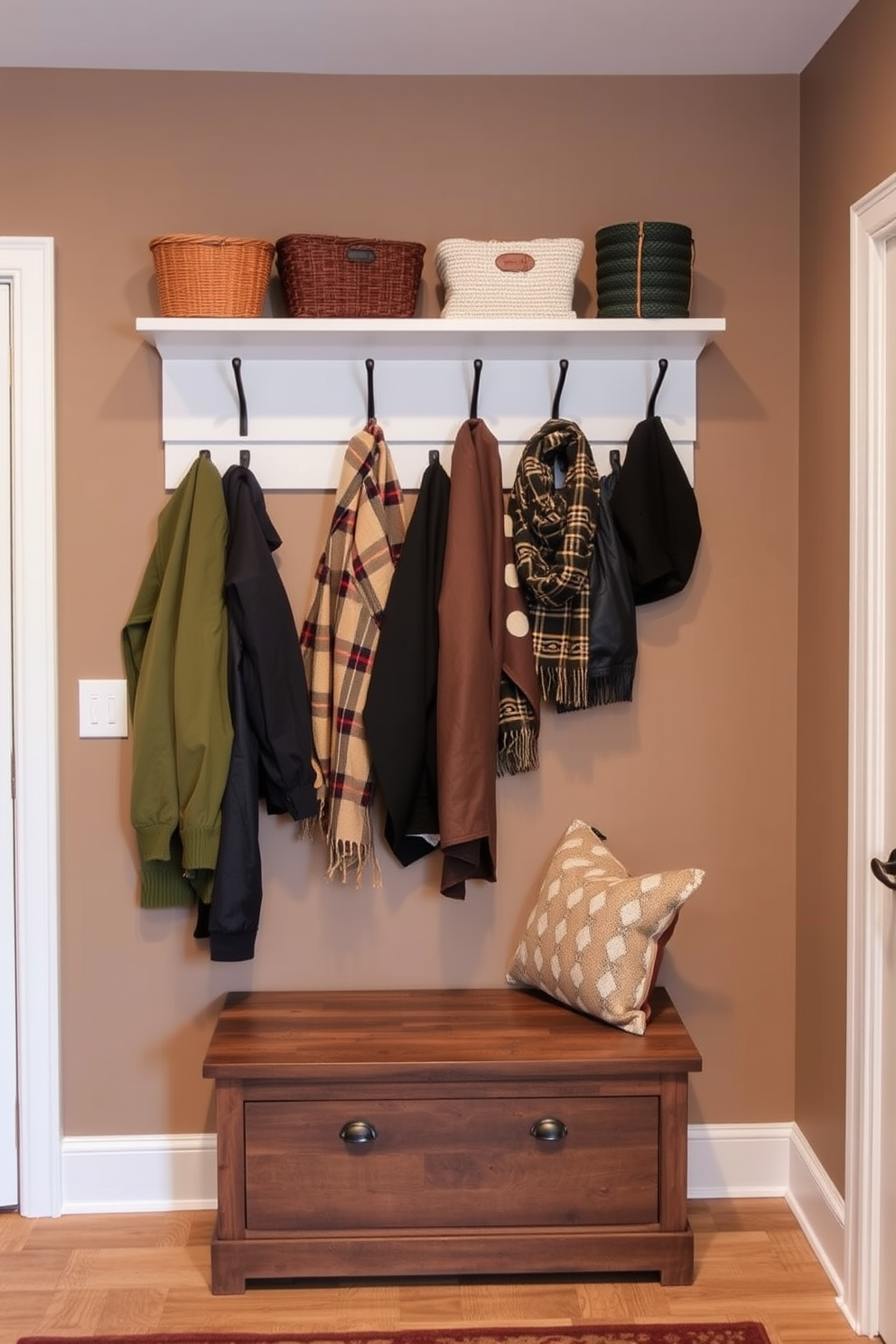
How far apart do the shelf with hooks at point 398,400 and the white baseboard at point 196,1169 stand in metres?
1.48

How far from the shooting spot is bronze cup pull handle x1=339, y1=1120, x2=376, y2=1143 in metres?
2.43

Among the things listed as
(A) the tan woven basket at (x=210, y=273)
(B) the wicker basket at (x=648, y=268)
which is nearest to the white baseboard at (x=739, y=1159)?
(B) the wicker basket at (x=648, y=268)

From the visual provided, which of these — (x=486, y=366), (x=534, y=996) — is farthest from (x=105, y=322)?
(x=534, y=996)

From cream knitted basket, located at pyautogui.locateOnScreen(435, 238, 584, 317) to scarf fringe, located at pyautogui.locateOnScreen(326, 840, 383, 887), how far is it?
45.2 inches

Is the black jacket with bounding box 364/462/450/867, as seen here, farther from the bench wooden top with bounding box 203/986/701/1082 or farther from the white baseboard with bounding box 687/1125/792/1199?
the white baseboard with bounding box 687/1125/792/1199

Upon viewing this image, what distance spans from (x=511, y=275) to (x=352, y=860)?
129 cm

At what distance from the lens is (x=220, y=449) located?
273cm

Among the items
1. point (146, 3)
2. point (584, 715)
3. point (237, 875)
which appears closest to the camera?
point (146, 3)

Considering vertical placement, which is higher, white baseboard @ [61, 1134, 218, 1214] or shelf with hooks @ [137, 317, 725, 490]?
shelf with hooks @ [137, 317, 725, 490]

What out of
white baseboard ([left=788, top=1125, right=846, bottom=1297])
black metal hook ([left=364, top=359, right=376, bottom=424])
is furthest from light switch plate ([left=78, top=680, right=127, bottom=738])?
white baseboard ([left=788, top=1125, right=846, bottom=1297])

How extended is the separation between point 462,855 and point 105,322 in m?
1.39

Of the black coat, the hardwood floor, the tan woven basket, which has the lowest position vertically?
the hardwood floor

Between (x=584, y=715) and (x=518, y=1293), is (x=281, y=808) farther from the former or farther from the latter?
(x=518, y=1293)

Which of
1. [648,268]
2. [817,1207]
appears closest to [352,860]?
[817,1207]
